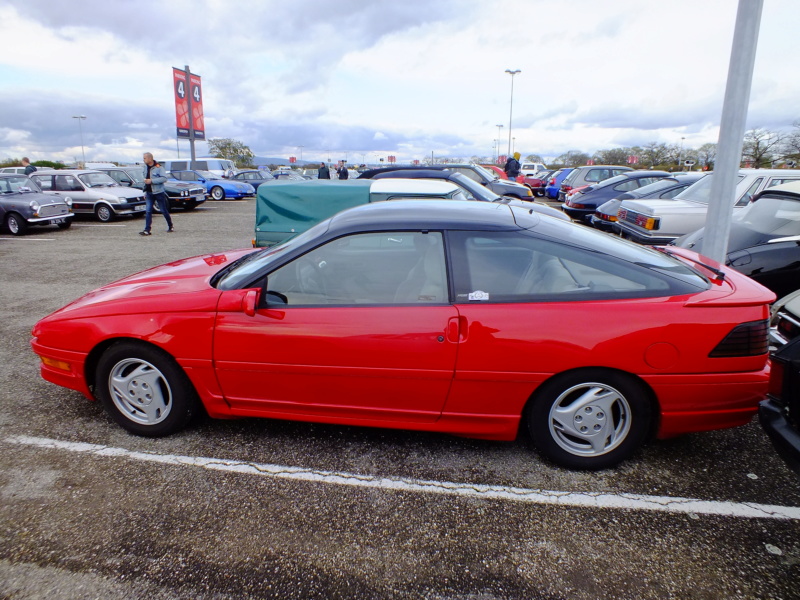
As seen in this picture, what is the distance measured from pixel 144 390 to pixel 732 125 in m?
4.68

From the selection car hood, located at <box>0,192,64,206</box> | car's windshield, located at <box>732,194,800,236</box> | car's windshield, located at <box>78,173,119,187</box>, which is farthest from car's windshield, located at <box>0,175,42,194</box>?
car's windshield, located at <box>732,194,800,236</box>

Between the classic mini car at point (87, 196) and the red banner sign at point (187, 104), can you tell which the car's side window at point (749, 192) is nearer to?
the classic mini car at point (87, 196)

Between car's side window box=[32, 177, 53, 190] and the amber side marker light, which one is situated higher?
car's side window box=[32, 177, 53, 190]

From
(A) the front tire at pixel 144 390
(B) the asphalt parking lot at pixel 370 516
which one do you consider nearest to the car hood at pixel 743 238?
(B) the asphalt parking lot at pixel 370 516

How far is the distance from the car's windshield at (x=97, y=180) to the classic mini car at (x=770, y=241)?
16.2m

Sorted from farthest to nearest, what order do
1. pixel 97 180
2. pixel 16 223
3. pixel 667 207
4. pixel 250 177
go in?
pixel 250 177 < pixel 97 180 < pixel 16 223 < pixel 667 207

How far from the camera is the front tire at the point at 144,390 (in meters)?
2.94

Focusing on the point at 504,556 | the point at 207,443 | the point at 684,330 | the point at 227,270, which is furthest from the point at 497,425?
the point at 227,270

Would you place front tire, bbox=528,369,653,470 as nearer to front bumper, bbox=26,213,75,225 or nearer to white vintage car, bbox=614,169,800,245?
white vintage car, bbox=614,169,800,245

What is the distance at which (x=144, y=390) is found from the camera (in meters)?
3.03

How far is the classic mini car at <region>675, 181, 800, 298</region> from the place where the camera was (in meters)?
4.72

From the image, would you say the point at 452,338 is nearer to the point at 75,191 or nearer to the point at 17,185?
the point at 17,185

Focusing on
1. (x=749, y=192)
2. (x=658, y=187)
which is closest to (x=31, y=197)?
(x=658, y=187)

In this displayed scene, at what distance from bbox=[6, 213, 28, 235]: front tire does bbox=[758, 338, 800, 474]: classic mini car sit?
593 inches
